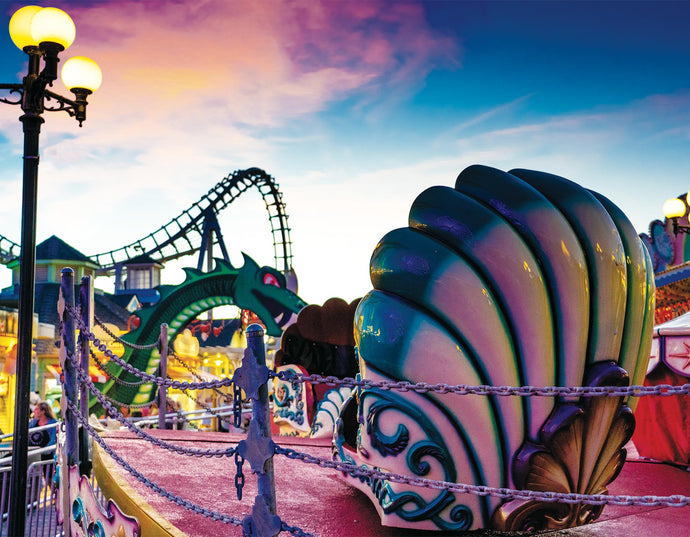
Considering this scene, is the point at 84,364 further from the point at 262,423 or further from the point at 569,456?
the point at 569,456

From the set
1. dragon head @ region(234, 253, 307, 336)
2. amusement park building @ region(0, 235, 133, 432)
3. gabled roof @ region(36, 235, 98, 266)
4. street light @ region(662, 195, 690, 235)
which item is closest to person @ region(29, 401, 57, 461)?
dragon head @ region(234, 253, 307, 336)

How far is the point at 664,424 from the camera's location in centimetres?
490

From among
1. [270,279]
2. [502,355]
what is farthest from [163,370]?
[270,279]

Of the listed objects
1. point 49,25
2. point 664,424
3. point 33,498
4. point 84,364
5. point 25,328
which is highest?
point 49,25

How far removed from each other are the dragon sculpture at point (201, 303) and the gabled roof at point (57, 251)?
16.9 meters

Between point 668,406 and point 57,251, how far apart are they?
30.7 m

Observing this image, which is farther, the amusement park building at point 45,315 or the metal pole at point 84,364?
the amusement park building at point 45,315

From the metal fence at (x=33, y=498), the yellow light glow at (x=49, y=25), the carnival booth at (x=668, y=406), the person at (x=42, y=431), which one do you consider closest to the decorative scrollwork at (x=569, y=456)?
the carnival booth at (x=668, y=406)

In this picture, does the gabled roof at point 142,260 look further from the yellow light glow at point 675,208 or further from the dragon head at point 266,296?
the yellow light glow at point 675,208

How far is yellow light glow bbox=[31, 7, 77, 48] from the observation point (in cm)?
484

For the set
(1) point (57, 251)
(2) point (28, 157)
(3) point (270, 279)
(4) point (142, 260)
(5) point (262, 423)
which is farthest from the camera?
(4) point (142, 260)

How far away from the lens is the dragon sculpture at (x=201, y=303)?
14.6 m

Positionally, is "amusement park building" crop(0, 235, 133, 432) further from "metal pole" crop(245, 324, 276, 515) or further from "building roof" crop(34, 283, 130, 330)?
"metal pole" crop(245, 324, 276, 515)

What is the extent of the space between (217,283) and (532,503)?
43.7 feet
